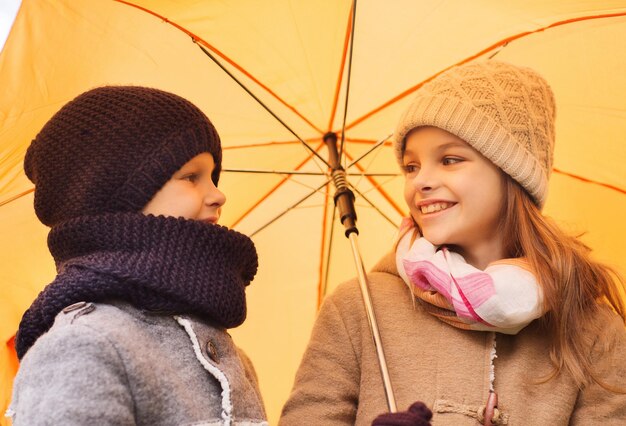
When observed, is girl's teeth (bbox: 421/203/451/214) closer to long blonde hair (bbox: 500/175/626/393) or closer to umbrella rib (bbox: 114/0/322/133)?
long blonde hair (bbox: 500/175/626/393)

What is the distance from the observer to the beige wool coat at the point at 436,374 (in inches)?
82.4

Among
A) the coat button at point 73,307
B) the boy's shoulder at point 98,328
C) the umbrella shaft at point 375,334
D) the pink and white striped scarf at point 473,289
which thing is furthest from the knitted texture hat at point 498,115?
the coat button at point 73,307

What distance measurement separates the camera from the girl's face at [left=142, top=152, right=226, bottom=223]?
1.83 m

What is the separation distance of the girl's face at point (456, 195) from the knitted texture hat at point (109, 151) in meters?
0.66

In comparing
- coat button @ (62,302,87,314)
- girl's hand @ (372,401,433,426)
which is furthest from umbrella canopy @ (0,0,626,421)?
girl's hand @ (372,401,433,426)

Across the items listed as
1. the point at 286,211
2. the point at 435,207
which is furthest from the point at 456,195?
the point at 286,211

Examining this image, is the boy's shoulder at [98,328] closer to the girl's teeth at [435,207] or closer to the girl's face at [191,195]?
the girl's face at [191,195]

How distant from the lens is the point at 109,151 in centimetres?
180

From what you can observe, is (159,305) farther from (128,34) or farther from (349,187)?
(349,187)

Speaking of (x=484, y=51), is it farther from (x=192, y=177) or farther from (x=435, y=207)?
(x=192, y=177)

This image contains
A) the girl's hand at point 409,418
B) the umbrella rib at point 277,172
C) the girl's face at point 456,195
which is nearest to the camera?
the girl's hand at point 409,418

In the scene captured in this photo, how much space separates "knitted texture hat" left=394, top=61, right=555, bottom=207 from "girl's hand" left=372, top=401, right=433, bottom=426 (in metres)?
0.89

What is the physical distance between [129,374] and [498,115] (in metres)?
1.32

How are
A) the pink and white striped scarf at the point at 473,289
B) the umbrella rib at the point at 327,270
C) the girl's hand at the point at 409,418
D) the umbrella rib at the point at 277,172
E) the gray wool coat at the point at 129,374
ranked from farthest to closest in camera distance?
the umbrella rib at the point at 327,270 → the umbrella rib at the point at 277,172 → the pink and white striped scarf at the point at 473,289 → the girl's hand at the point at 409,418 → the gray wool coat at the point at 129,374
